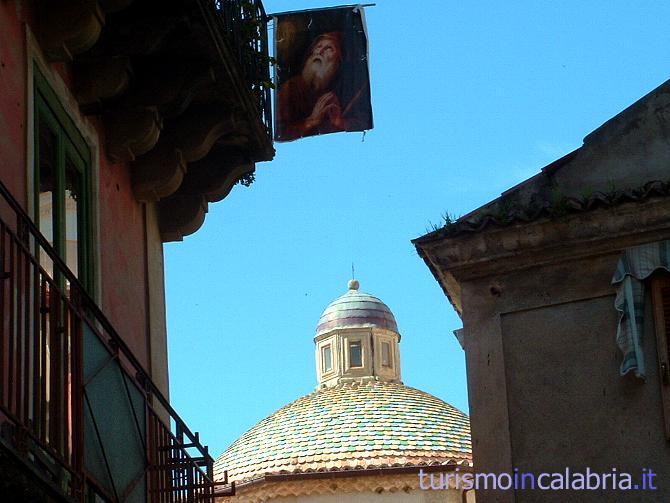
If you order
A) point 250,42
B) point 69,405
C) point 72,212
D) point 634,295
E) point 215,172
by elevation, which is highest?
point 250,42

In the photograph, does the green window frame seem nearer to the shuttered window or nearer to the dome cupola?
the shuttered window

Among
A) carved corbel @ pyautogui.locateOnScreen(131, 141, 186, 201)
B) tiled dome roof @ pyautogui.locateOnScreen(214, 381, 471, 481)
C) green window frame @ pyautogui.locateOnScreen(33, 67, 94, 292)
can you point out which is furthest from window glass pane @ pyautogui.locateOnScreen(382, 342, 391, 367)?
green window frame @ pyautogui.locateOnScreen(33, 67, 94, 292)

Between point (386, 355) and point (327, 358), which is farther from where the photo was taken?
point (386, 355)

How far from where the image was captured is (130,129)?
11219 mm

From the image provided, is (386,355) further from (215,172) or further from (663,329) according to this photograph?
(215,172)

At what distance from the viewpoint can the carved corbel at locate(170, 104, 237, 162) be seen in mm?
11594

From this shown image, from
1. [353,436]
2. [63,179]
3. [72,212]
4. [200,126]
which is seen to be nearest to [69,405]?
[63,179]

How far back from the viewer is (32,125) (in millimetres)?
9820

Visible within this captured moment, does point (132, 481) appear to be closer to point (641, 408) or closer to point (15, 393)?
point (15, 393)

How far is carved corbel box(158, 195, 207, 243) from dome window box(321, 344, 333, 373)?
42.2m

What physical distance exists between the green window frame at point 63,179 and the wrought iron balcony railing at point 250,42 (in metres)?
1.17

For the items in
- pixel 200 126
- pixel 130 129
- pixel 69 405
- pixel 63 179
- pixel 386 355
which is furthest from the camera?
pixel 386 355

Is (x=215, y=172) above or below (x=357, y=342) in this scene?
below

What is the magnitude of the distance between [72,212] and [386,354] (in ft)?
148
